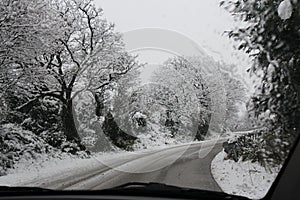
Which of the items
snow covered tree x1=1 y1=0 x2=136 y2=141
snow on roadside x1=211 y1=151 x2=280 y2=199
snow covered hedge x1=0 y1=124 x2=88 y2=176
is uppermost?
snow covered tree x1=1 y1=0 x2=136 y2=141

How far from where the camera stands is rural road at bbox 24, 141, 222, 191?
2.14 meters

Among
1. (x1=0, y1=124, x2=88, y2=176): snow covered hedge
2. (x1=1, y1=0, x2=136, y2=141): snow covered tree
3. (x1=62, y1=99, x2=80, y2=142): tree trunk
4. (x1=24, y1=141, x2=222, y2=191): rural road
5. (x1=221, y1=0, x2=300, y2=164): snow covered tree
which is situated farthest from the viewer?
(x1=1, y1=0, x2=136, y2=141): snow covered tree

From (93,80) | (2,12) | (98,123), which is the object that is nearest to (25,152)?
(98,123)

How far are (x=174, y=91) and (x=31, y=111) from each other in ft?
5.29

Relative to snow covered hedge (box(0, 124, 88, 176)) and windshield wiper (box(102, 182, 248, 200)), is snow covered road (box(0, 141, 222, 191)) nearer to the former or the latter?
windshield wiper (box(102, 182, 248, 200))

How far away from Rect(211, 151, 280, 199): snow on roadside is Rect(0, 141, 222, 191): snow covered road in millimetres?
46

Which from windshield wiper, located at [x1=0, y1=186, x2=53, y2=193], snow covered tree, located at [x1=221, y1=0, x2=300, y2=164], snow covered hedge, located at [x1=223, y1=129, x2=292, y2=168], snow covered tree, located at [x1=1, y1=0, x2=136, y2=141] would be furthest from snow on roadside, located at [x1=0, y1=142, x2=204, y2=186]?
snow covered tree, located at [x1=221, y1=0, x2=300, y2=164]

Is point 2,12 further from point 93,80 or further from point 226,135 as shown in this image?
point 226,135

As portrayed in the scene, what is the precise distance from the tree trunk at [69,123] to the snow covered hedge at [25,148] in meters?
0.06

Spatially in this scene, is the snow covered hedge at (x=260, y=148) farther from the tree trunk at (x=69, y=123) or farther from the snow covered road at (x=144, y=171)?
the tree trunk at (x=69, y=123)

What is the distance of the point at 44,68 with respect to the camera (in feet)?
15.1

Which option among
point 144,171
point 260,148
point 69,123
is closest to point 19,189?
point 144,171

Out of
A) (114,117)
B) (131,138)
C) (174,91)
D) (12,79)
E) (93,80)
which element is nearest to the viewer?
(174,91)

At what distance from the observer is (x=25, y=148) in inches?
129
